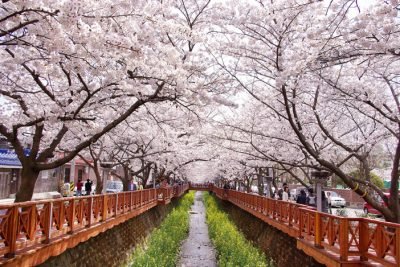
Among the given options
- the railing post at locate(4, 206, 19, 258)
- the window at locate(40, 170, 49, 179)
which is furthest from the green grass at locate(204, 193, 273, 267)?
the window at locate(40, 170, 49, 179)

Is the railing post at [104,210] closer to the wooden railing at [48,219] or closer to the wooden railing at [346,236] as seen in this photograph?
the wooden railing at [48,219]

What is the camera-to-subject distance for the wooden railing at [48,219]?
23.7 ft

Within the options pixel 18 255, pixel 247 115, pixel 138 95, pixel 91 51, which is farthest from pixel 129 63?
pixel 247 115

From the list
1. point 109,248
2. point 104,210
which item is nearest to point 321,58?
point 104,210

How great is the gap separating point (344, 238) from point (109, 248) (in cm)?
1002

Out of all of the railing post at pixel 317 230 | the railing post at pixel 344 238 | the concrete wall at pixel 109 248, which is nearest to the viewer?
the railing post at pixel 344 238

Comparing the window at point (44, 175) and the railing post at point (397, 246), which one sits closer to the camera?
the railing post at point (397, 246)

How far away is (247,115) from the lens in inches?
900

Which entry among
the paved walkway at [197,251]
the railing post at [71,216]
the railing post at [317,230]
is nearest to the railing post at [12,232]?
the railing post at [71,216]

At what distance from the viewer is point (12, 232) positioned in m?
7.23

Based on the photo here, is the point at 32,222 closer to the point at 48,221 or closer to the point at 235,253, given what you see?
the point at 48,221

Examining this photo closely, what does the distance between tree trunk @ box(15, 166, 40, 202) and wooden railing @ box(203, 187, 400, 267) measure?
7147mm

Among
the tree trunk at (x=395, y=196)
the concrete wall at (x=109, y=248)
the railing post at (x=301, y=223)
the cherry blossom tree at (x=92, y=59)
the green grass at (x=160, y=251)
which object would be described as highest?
the cherry blossom tree at (x=92, y=59)

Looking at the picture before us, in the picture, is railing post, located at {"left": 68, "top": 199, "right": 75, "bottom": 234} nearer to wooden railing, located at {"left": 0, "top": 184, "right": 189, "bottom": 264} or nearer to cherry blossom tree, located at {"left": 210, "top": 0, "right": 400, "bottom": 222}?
wooden railing, located at {"left": 0, "top": 184, "right": 189, "bottom": 264}
